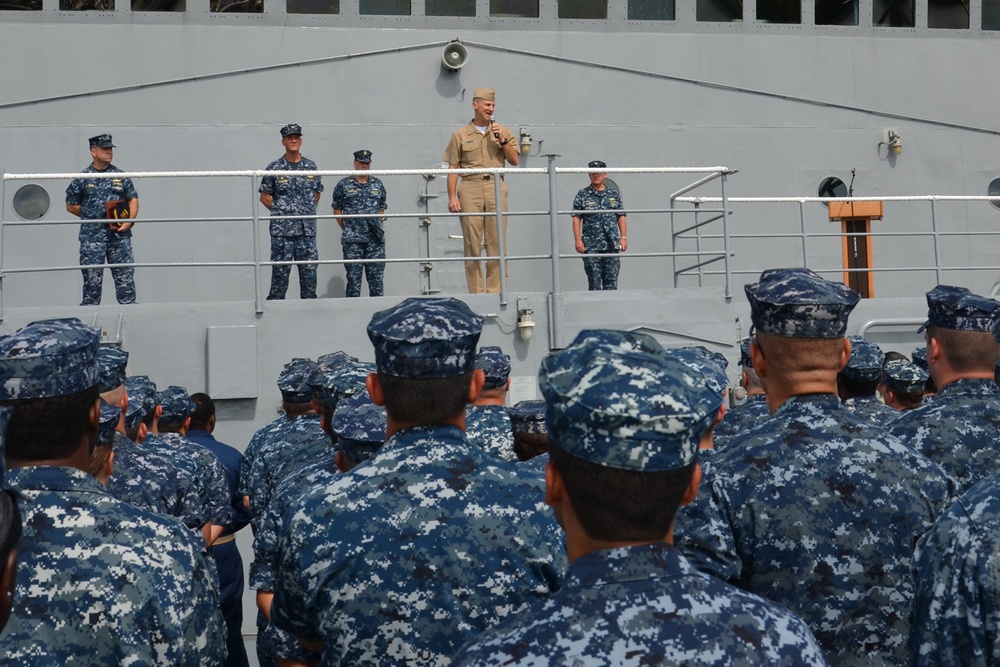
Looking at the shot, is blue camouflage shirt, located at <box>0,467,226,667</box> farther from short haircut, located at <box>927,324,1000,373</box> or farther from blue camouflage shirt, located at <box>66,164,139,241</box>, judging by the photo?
blue camouflage shirt, located at <box>66,164,139,241</box>

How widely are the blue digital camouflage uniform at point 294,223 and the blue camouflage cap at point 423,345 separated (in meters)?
5.90

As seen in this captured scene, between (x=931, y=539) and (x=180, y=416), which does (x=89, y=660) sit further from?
(x=180, y=416)

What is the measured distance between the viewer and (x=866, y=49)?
34.5ft

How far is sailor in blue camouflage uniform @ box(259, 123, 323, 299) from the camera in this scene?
8.26 metres

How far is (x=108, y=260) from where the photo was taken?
8188 mm

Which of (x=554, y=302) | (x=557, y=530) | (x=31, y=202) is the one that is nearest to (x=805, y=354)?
(x=557, y=530)

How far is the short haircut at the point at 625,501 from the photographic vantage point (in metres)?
1.54

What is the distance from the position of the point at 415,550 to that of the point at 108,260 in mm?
6610

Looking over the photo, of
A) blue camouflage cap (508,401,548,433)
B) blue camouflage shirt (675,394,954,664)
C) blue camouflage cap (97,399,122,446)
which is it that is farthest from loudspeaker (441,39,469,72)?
blue camouflage shirt (675,394,954,664)

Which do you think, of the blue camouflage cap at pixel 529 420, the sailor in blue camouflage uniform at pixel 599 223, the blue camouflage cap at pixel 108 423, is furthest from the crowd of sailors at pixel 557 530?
the sailor in blue camouflage uniform at pixel 599 223

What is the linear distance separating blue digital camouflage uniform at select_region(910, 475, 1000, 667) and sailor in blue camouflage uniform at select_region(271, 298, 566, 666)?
653 millimetres

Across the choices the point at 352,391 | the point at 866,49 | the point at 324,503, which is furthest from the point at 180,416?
the point at 866,49

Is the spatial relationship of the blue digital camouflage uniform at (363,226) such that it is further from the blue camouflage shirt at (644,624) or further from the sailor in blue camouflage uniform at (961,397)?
the blue camouflage shirt at (644,624)

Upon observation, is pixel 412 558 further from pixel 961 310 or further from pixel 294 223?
pixel 294 223
